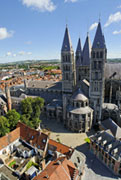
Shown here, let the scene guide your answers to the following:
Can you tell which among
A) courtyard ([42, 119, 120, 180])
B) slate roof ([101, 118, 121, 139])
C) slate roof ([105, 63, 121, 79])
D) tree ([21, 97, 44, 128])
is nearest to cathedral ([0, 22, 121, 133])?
slate roof ([105, 63, 121, 79])

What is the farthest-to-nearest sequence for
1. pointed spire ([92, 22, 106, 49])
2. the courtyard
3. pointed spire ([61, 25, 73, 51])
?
pointed spire ([61, 25, 73, 51]), pointed spire ([92, 22, 106, 49]), the courtyard

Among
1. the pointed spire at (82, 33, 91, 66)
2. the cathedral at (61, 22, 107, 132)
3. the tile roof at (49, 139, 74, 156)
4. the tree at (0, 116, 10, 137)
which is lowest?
the tile roof at (49, 139, 74, 156)

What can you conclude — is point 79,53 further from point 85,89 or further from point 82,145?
point 82,145

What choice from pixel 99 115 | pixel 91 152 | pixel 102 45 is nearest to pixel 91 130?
pixel 99 115

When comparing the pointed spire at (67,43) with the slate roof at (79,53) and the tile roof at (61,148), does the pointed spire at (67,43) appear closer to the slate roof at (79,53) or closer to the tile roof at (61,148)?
the slate roof at (79,53)

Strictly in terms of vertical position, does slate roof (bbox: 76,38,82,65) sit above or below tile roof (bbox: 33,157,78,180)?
above

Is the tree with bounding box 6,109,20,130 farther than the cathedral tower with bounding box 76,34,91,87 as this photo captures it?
No

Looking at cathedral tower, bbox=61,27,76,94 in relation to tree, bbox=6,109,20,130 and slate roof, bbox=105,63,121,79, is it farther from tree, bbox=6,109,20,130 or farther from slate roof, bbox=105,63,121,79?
tree, bbox=6,109,20,130

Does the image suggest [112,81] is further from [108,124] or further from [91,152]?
[91,152]

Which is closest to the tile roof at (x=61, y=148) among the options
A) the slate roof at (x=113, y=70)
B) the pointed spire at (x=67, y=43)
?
the pointed spire at (x=67, y=43)
